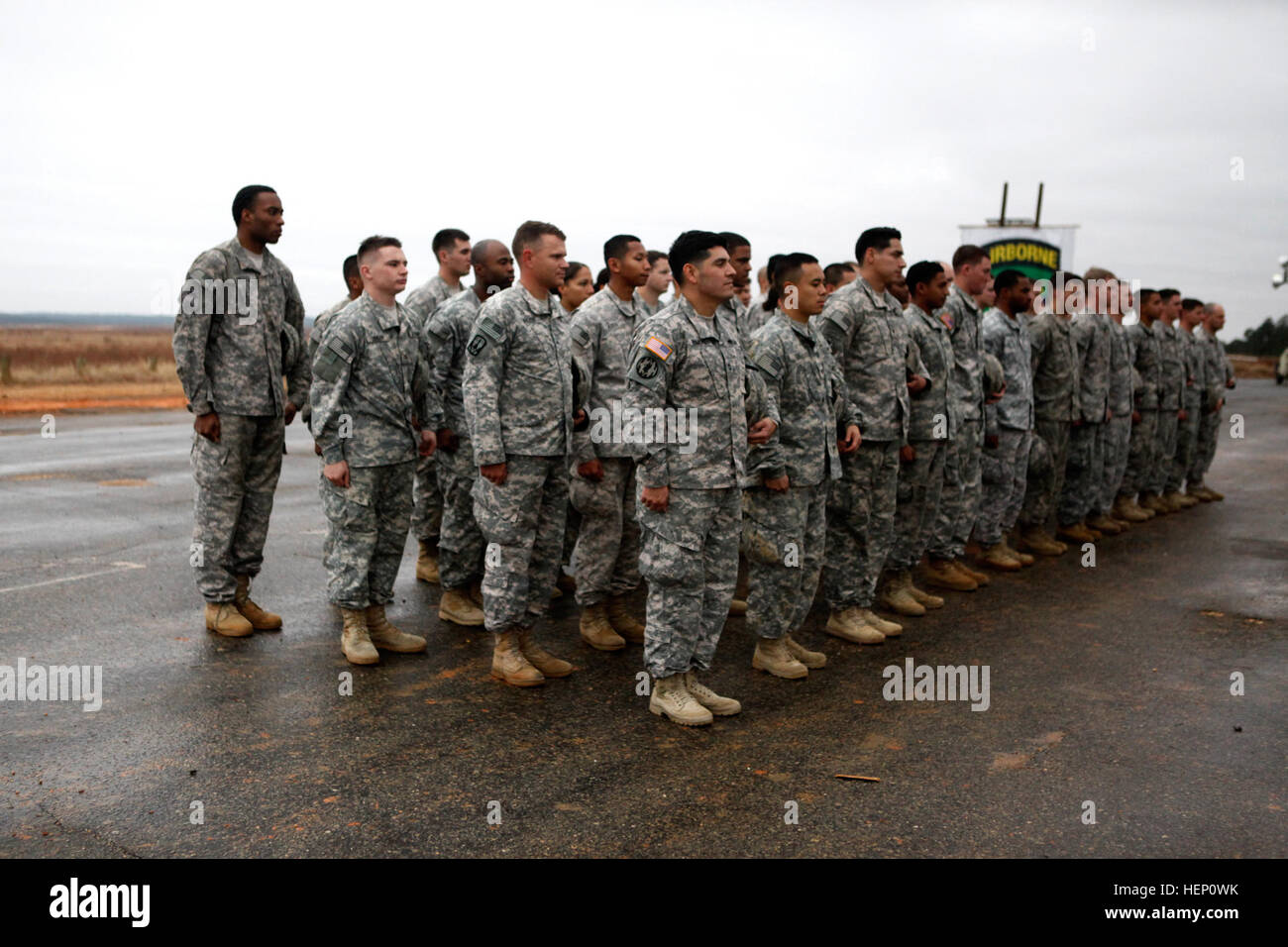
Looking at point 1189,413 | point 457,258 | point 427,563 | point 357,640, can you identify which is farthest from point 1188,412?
point 357,640

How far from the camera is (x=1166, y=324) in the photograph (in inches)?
433

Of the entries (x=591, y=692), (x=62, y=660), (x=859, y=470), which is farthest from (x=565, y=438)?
(x=62, y=660)

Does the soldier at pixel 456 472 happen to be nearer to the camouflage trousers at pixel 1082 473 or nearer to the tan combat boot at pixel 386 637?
the tan combat boot at pixel 386 637

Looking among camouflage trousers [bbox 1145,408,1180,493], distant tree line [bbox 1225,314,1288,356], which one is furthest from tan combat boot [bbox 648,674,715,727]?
distant tree line [bbox 1225,314,1288,356]

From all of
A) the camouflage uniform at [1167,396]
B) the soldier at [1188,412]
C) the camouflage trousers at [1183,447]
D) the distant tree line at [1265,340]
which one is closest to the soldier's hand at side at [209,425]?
the camouflage uniform at [1167,396]

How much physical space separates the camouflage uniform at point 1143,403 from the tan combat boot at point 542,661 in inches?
298

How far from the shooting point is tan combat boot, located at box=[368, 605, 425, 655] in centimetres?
559

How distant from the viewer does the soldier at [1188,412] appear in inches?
448

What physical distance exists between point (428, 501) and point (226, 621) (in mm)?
1748

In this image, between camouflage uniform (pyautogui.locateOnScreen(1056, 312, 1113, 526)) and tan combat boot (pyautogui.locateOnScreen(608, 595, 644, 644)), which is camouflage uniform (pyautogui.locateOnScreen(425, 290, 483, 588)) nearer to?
tan combat boot (pyautogui.locateOnScreen(608, 595, 644, 644))

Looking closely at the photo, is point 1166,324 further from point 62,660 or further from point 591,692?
point 62,660

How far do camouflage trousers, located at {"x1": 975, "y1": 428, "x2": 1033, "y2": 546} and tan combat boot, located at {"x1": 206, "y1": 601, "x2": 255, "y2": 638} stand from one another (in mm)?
5285

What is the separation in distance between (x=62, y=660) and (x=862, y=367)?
4.66m

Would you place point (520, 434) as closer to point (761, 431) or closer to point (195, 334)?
point (761, 431)
